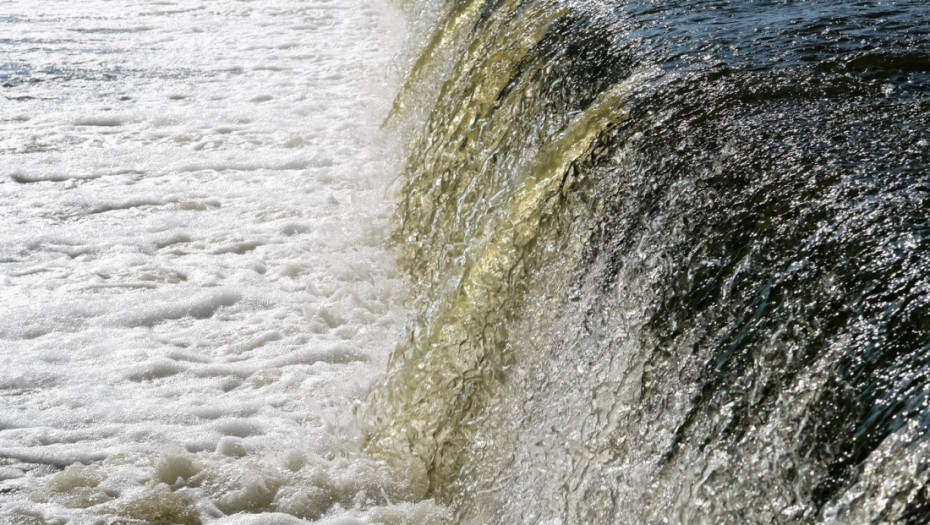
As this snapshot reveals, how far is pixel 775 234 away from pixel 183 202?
4.21 meters

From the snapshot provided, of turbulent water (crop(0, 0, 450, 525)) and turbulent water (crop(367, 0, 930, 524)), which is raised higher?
turbulent water (crop(367, 0, 930, 524))

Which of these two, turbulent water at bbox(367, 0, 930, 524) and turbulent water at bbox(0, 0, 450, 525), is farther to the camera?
turbulent water at bbox(0, 0, 450, 525)

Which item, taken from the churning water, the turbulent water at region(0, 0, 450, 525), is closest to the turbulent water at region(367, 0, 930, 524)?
the churning water

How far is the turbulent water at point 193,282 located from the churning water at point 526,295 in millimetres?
18

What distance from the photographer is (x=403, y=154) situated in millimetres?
6207

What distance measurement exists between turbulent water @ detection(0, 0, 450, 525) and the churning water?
2 centimetres

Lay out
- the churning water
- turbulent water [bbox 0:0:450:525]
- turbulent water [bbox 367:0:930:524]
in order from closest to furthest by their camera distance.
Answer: turbulent water [bbox 367:0:930:524], the churning water, turbulent water [bbox 0:0:450:525]

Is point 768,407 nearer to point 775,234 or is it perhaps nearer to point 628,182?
point 775,234

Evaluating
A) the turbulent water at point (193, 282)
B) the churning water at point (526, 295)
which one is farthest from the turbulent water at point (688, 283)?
the turbulent water at point (193, 282)

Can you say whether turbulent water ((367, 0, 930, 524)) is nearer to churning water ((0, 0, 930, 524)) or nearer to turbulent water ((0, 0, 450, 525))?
churning water ((0, 0, 930, 524))

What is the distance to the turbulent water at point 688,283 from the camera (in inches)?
84.8

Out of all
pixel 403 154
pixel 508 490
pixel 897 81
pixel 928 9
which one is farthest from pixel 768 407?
pixel 403 154

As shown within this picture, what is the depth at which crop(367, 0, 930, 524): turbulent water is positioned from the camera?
7.07ft

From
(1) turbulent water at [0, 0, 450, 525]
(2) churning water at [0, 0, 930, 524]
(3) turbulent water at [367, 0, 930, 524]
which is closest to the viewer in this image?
(3) turbulent water at [367, 0, 930, 524]
